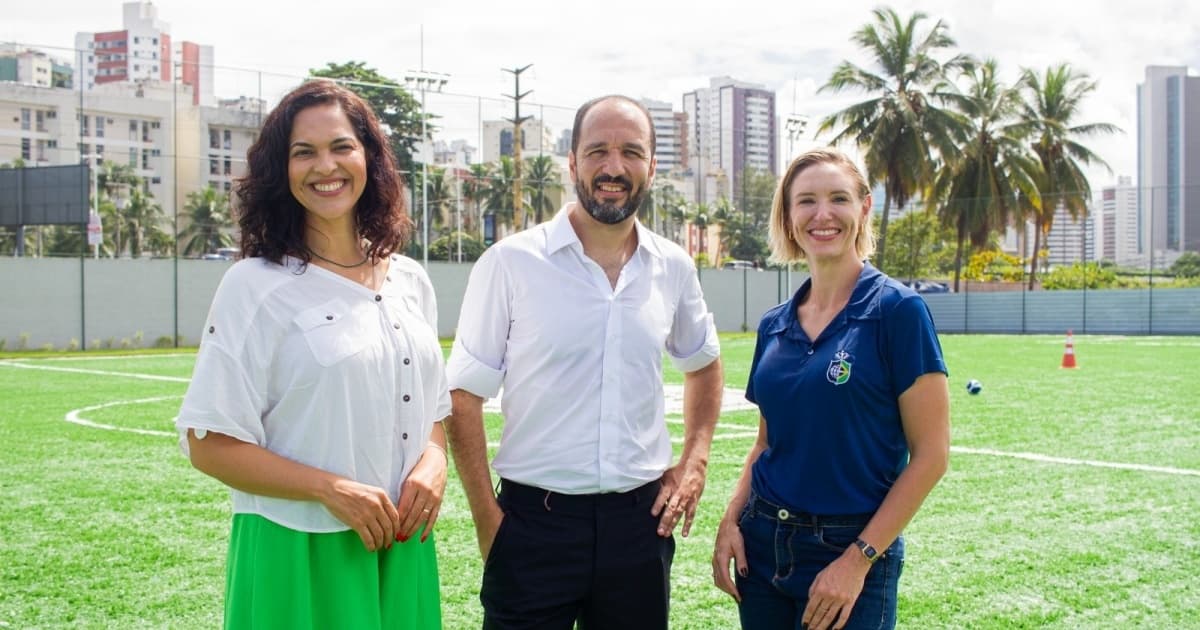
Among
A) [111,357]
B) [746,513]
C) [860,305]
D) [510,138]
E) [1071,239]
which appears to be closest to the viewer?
[860,305]

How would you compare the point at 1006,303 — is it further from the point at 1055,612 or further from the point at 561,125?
the point at 1055,612

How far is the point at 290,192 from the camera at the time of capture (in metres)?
2.48

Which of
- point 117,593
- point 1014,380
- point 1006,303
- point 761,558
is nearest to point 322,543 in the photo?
point 761,558

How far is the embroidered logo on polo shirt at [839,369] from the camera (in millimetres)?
2502

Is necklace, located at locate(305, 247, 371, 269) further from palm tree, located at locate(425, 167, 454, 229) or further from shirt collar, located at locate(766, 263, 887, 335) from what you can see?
palm tree, located at locate(425, 167, 454, 229)

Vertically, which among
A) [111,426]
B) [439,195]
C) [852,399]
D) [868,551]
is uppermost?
[439,195]

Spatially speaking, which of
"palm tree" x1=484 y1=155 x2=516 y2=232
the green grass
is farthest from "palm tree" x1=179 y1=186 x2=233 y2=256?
the green grass

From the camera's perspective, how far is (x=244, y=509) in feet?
7.77

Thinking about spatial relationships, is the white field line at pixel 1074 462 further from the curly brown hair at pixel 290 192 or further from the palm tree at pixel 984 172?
the palm tree at pixel 984 172

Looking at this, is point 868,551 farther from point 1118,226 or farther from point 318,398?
point 1118,226

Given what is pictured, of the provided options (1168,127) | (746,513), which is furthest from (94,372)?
(1168,127)

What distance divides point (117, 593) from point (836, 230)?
3.70 m

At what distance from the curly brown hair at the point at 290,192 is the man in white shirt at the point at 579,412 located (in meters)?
0.36

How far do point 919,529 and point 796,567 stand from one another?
3.52m
